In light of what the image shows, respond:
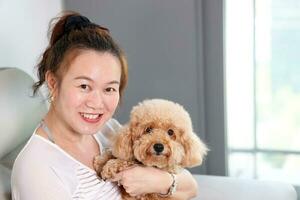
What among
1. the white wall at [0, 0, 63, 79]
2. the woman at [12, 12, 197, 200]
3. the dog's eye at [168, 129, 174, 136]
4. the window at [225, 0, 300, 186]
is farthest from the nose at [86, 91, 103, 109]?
the window at [225, 0, 300, 186]

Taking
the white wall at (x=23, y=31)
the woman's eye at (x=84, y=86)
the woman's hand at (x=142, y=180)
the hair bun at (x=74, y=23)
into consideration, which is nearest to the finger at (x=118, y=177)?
the woman's hand at (x=142, y=180)

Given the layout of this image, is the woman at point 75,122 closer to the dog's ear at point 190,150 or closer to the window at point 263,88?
the dog's ear at point 190,150

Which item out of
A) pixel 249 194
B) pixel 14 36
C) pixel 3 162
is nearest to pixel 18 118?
pixel 3 162

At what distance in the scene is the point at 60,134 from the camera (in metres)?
1.40

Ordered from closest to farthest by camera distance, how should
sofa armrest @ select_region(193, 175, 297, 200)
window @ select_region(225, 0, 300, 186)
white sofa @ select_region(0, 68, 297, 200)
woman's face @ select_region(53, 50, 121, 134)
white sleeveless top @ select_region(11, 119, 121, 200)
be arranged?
white sleeveless top @ select_region(11, 119, 121, 200) < woman's face @ select_region(53, 50, 121, 134) < white sofa @ select_region(0, 68, 297, 200) < sofa armrest @ select_region(193, 175, 297, 200) < window @ select_region(225, 0, 300, 186)

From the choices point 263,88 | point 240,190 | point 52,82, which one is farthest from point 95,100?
Result: point 263,88

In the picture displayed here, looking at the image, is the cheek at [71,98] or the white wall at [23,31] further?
the white wall at [23,31]

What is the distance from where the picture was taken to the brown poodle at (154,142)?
1364mm

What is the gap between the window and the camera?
2320mm

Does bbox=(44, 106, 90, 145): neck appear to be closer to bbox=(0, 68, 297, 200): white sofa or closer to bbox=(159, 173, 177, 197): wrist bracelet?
bbox=(0, 68, 297, 200): white sofa

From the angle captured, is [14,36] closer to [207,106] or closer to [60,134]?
[60,134]

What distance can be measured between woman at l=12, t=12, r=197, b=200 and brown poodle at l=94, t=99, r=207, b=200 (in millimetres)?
35

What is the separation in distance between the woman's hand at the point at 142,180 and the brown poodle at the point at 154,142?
0.02 metres

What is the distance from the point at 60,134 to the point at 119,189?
0.79ft
